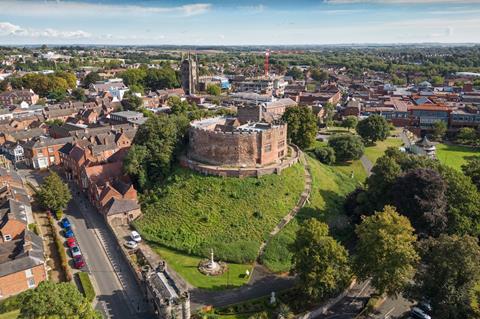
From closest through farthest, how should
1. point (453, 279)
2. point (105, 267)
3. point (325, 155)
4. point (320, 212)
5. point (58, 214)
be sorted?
1. point (453, 279)
2. point (105, 267)
3. point (320, 212)
4. point (58, 214)
5. point (325, 155)

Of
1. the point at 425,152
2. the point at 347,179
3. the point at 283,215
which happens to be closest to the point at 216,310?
the point at 283,215

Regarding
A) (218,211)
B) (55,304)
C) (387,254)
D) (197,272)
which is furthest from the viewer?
(218,211)

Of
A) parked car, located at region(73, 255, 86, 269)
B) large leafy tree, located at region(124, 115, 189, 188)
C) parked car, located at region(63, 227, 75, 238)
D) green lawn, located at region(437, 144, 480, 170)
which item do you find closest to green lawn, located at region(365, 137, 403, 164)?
green lawn, located at region(437, 144, 480, 170)

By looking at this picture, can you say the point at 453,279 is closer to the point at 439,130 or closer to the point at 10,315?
the point at 10,315

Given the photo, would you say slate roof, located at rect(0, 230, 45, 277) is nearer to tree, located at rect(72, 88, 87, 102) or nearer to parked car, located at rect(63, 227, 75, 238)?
parked car, located at rect(63, 227, 75, 238)

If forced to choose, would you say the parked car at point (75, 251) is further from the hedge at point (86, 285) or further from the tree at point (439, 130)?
the tree at point (439, 130)

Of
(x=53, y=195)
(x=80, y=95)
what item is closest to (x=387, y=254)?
(x=53, y=195)

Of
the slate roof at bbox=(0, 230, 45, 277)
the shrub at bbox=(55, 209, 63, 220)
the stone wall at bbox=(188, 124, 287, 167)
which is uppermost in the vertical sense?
the stone wall at bbox=(188, 124, 287, 167)
